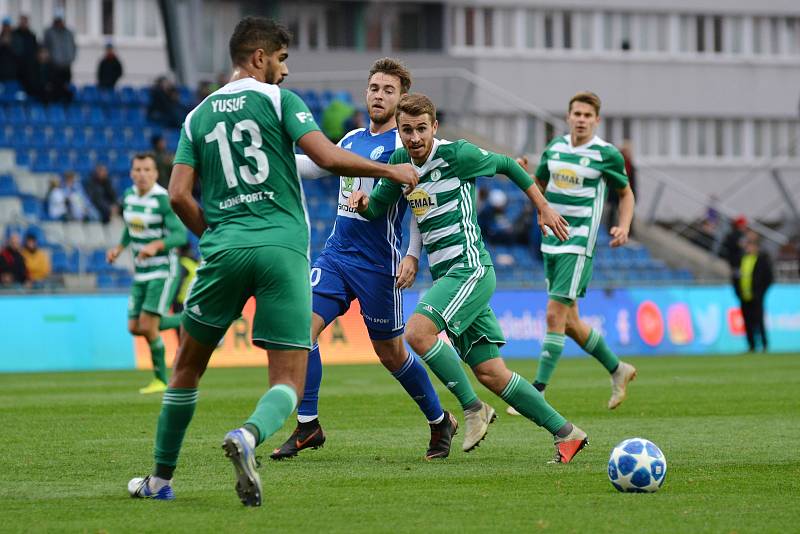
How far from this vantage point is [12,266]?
23.0m

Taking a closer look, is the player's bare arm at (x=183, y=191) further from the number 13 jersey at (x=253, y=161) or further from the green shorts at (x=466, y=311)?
the green shorts at (x=466, y=311)

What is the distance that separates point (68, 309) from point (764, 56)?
38.2 m

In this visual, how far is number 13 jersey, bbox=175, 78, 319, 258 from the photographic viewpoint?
6.96m

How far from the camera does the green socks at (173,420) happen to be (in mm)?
7156

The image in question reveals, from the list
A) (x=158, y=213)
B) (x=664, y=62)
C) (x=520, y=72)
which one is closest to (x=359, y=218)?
(x=158, y=213)

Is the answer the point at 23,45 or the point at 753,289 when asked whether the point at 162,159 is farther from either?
the point at 753,289

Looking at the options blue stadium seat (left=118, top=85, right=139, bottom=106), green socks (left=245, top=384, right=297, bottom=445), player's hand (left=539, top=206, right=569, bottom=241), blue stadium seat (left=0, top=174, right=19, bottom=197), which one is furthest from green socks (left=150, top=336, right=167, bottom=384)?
blue stadium seat (left=118, top=85, right=139, bottom=106)

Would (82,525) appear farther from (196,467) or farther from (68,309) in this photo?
(68,309)

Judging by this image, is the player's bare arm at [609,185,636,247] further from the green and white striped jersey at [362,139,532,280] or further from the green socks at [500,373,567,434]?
the green socks at [500,373,567,434]

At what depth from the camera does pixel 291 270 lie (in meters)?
6.92

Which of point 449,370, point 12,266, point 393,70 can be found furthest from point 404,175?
point 12,266

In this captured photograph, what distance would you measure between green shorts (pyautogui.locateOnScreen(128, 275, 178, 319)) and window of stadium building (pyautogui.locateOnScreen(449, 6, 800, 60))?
3445cm

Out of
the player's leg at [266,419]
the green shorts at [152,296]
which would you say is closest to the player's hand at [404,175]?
the player's leg at [266,419]

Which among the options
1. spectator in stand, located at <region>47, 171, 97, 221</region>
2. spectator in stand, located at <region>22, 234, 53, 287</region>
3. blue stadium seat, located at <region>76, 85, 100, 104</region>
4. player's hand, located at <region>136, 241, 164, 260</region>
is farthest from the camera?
blue stadium seat, located at <region>76, 85, 100, 104</region>
